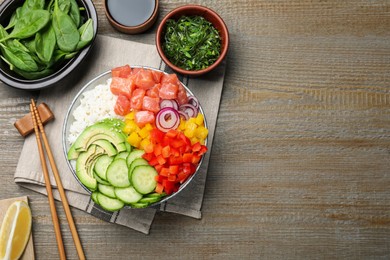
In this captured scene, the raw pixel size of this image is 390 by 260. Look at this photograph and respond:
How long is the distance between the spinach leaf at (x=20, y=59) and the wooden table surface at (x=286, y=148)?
28 cm

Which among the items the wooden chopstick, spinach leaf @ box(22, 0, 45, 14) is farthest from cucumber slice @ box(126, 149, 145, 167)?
spinach leaf @ box(22, 0, 45, 14)

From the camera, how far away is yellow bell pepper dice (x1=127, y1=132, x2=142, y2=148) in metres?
2.26

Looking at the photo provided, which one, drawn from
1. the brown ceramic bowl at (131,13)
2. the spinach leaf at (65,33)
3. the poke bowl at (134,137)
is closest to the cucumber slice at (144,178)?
the poke bowl at (134,137)

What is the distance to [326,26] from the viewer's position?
2.76 m

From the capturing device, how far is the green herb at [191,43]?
8.30ft

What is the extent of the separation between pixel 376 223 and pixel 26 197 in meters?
2.07

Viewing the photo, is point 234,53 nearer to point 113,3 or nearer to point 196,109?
point 196,109

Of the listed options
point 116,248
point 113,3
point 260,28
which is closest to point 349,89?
point 260,28

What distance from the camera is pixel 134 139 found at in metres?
2.26

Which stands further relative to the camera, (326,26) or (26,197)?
(326,26)

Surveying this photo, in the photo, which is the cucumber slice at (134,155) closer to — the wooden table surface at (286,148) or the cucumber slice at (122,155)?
the cucumber slice at (122,155)

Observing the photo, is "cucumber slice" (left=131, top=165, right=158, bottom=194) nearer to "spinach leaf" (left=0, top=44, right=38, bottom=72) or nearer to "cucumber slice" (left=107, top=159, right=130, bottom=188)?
"cucumber slice" (left=107, top=159, right=130, bottom=188)

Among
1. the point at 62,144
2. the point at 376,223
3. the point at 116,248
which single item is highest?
the point at 62,144

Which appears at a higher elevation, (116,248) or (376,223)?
(116,248)
